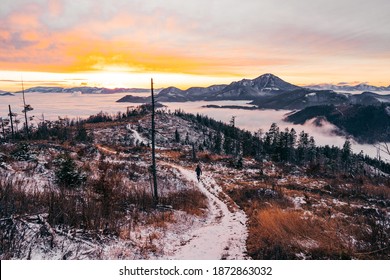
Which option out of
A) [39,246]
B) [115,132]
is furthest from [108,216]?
[115,132]

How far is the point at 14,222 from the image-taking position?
7.84 meters

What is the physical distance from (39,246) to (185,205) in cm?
1006

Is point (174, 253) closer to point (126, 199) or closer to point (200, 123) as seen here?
point (126, 199)

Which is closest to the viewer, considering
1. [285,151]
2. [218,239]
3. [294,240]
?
[294,240]

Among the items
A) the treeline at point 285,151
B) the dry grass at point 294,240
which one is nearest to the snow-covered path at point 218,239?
the dry grass at point 294,240

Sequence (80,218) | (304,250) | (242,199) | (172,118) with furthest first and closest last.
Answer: (172,118) → (242,199) → (80,218) → (304,250)

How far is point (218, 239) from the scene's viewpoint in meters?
11.0

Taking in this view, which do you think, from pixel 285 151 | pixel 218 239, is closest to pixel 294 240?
pixel 218 239

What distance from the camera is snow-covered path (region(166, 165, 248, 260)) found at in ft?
30.2

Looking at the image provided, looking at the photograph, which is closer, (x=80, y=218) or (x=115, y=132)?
(x=80, y=218)

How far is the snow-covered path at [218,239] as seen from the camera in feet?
30.2

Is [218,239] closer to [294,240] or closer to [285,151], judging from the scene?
[294,240]

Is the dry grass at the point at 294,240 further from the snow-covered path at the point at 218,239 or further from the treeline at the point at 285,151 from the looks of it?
the treeline at the point at 285,151

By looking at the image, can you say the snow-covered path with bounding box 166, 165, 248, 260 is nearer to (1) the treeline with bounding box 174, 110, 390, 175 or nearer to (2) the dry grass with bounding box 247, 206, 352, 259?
(2) the dry grass with bounding box 247, 206, 352, 259
